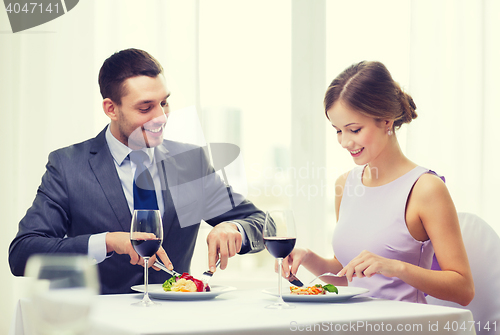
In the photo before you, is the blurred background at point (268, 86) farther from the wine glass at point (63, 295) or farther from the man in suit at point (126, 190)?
the wine glass at point (63, 295)

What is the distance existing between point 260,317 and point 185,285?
331mm

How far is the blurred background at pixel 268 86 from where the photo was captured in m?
2.51

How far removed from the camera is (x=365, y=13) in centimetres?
277

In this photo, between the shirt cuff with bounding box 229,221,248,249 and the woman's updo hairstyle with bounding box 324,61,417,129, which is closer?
the shirt cuff with bounding box 229,221,248,249

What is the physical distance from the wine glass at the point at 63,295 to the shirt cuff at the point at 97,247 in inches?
22.1

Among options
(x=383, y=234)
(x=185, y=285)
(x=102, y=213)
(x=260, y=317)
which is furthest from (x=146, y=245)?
(x=383, y=234)

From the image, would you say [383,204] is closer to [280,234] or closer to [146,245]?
[280,234]

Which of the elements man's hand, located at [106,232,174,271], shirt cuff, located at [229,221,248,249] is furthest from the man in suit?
man's hand, located at [106,232,174,271]

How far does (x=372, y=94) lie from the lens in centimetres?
159

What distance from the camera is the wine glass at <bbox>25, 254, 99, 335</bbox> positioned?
651mm

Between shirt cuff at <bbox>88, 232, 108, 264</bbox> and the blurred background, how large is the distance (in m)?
1.14

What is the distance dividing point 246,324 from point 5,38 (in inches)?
95.5

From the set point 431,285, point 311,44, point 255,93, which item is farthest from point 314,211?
point 431,285

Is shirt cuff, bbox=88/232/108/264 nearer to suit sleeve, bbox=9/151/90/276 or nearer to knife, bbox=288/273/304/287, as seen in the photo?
suit sleeve, bbox=9/151/90/276
